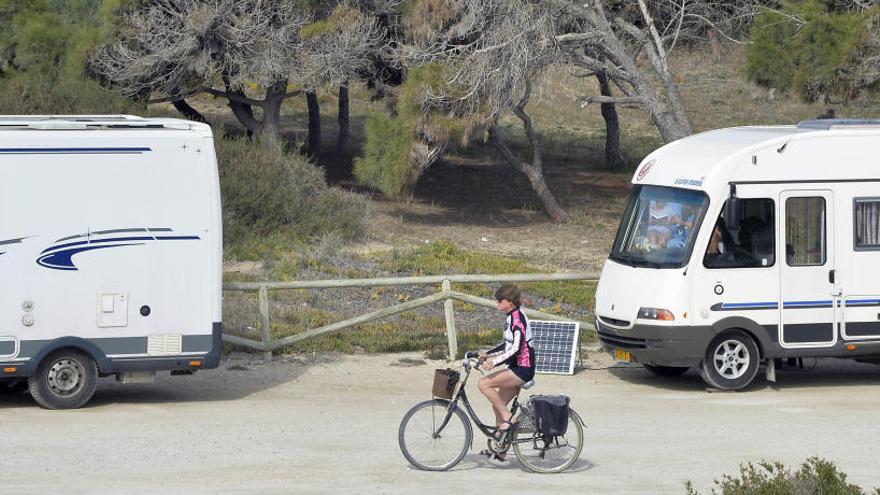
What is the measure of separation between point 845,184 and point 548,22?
12.2m

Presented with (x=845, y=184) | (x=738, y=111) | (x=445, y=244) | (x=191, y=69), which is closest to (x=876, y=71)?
(x=445, y=244)

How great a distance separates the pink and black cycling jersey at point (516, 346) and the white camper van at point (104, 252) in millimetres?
3985

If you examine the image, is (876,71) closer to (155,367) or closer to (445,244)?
(445,244)

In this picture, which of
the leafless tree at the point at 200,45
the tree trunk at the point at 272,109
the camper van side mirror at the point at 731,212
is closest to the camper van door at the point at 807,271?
the camper van side mirror at the point at 731,212

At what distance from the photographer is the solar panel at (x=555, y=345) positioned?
15.4 metres

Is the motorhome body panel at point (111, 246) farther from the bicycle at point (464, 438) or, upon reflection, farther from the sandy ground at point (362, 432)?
the bicycle at point (464, 438)

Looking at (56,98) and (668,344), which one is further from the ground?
(56,98)

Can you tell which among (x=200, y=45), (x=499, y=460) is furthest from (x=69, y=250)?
(x=200, y=45)

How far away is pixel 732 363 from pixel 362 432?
4.65 meters

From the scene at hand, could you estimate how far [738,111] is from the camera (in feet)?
163

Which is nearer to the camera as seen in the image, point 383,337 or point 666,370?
point 666,370

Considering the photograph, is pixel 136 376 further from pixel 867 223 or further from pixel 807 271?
pixel 867 223

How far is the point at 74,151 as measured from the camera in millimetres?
12742

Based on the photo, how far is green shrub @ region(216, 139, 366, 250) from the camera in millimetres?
25266
